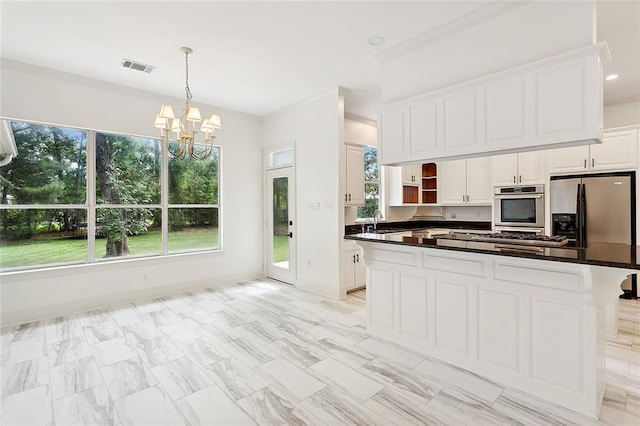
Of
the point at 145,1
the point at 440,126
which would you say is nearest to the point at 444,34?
the point at 440,126

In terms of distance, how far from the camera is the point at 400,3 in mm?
2604

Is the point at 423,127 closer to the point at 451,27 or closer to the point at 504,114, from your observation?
the point at 504,114

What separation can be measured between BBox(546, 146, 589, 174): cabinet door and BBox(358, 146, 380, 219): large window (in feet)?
8.70

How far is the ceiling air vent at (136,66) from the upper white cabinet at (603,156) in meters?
5.63

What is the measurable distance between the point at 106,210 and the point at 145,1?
9.73ft

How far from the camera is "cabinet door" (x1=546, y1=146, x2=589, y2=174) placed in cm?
458

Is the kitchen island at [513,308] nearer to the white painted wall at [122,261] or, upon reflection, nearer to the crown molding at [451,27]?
the crown molding at [451,27]

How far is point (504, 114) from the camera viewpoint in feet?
8.51

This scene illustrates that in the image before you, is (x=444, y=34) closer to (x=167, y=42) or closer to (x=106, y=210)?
(x=167, y=42)

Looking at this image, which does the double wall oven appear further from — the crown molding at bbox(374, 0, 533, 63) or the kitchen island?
the crown molding at bbox(374, 0, 533, 63)

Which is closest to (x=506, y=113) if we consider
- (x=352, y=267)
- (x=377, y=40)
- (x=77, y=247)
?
(x=377, y=40)

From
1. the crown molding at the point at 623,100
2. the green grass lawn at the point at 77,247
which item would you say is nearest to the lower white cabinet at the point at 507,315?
the green grass lawn at the point at 77,247

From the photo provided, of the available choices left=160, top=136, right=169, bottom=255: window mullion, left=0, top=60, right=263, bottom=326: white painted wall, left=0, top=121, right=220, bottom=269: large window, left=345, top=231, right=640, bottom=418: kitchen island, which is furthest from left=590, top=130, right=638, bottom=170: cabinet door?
left=160, top=136, right=169, bottom=255: window mullion

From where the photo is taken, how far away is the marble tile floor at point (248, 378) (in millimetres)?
2059
